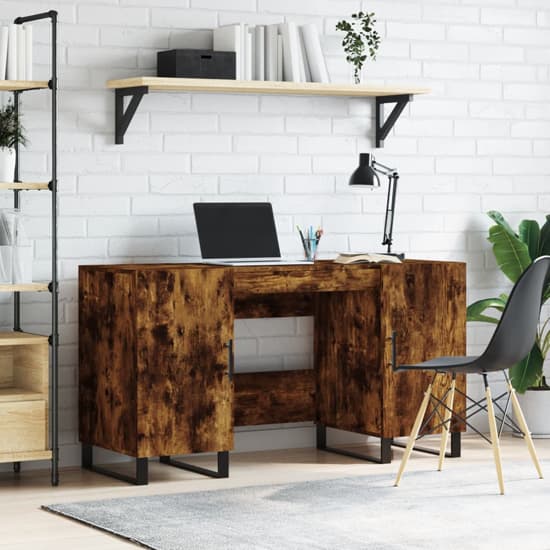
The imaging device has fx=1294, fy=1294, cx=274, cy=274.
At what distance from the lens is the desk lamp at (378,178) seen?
17.8 feet

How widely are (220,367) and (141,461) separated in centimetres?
45

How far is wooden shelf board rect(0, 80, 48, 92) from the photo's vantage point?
185 inches

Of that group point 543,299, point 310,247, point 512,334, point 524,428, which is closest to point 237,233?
point 310,247

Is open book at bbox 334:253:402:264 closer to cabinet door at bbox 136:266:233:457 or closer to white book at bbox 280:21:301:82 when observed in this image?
cabinet door at bbox 136:266:233:457

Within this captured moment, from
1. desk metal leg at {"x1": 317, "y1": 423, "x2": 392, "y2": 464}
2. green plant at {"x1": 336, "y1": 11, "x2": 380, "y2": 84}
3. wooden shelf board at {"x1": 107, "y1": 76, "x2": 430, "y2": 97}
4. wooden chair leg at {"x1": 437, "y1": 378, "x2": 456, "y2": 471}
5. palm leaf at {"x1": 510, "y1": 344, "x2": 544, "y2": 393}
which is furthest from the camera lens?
palm leaf at {"x1": 510, "y1": 344, "x2": 544, "y2": 393}

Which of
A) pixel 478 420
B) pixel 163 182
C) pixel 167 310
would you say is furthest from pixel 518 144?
pixel 167 310

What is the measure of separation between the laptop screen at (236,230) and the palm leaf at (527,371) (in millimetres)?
1223

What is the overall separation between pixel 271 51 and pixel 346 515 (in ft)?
6.78

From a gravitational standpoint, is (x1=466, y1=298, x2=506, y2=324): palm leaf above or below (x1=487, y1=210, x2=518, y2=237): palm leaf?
below

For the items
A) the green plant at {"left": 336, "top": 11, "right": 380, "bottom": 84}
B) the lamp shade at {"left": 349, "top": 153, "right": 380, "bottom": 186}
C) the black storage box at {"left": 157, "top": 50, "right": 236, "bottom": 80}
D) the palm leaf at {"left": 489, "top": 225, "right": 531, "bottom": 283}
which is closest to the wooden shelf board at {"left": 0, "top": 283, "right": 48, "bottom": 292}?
the black storage box at {"left": 157, "top": 50, "right": 236, "bottom": 80}

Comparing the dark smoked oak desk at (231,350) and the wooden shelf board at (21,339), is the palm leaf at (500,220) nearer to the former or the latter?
the dark smoked oak desk at (231,350)

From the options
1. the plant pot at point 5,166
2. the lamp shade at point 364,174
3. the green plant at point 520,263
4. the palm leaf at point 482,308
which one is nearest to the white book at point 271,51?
the lamp shade at point 364,174

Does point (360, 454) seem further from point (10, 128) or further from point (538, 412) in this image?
point (10, 128)

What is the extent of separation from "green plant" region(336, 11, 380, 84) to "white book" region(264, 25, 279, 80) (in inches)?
12.7
